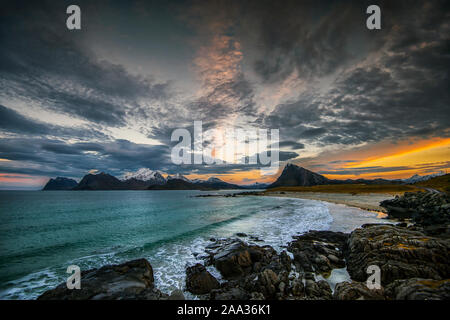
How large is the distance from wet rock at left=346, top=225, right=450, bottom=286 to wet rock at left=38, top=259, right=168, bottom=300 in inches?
425

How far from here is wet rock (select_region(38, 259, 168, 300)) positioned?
23.1ft

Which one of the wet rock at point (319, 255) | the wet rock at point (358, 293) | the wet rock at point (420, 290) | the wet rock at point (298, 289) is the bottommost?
the wet rock at point (319, 255)

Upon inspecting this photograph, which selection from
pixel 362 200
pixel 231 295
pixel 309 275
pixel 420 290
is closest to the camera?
pixel 420 290

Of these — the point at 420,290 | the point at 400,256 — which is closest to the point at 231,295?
the point at 420,290

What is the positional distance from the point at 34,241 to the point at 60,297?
1964cm

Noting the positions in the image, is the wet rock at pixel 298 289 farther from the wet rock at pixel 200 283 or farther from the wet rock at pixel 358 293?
the wet rock at pixel 200 283

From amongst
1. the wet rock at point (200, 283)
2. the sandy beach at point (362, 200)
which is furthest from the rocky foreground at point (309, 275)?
the sandy beach at point (362, 200)

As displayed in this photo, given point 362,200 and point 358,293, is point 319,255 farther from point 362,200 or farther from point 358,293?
point 362,200

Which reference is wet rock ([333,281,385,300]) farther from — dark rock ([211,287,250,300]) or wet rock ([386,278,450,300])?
dark rock ([211,287,250,300])

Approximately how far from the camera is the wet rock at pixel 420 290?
5.35 metres

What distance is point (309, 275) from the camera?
366 inches

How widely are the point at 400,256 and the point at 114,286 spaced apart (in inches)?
569
